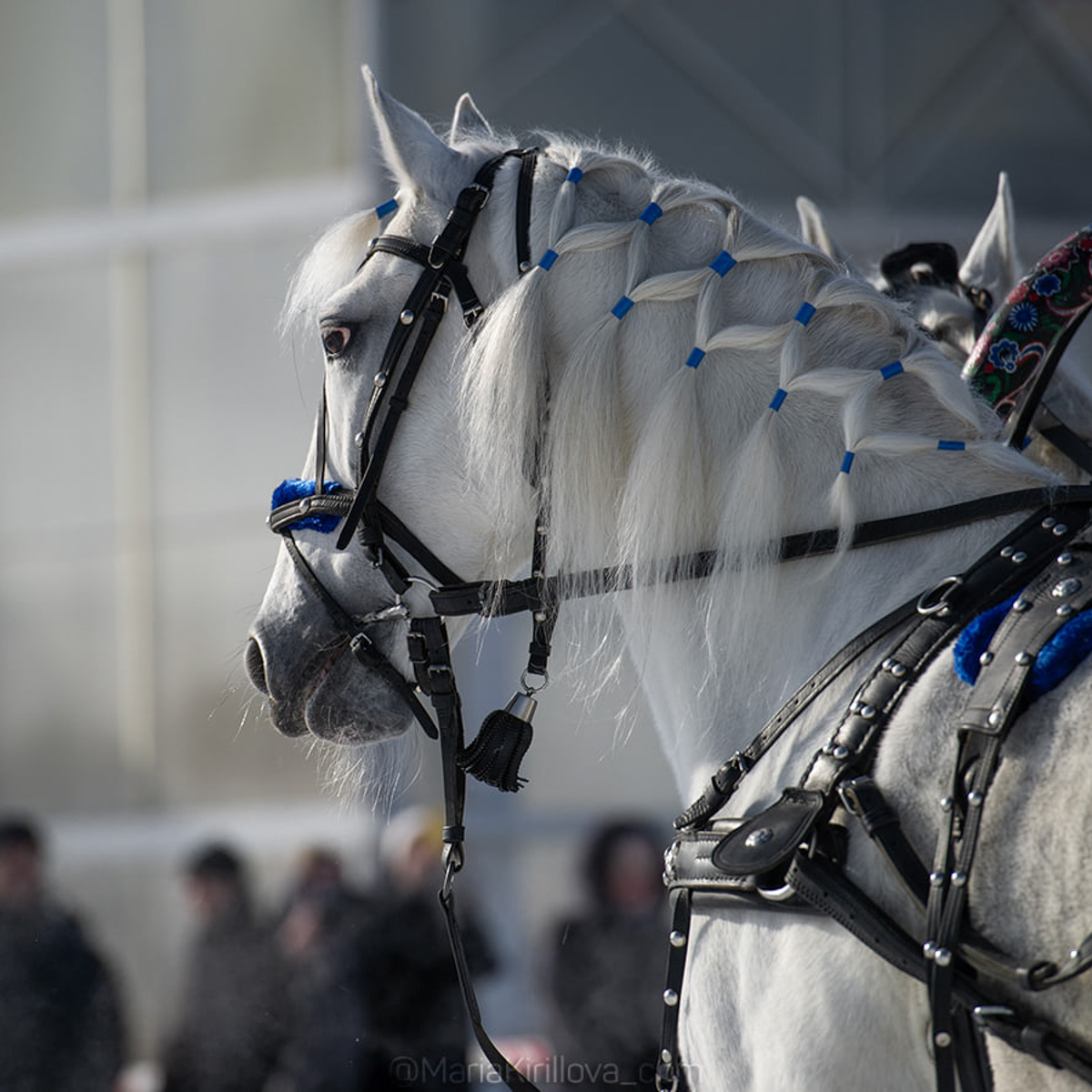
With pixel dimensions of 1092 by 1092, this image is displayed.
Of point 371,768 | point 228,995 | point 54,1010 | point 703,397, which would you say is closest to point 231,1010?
point 228,995

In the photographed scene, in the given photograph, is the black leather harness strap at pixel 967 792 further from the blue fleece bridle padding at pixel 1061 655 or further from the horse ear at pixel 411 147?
the horse ear at pixel 411 147

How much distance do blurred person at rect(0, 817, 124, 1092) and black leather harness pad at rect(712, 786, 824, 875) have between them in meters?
3.12

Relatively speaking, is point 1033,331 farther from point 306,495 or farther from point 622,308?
point 306,495

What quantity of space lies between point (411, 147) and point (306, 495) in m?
0.49

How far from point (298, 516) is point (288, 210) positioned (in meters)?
4.98

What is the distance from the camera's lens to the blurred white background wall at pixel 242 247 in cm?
632

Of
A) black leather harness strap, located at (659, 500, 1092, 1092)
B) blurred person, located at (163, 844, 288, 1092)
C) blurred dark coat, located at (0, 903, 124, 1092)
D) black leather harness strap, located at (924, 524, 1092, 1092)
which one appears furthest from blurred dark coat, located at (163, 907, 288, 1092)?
black leather harness strap, located at (924, 524, 1092, 1092)

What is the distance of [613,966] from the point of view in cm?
419

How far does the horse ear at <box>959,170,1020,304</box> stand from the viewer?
108 inches

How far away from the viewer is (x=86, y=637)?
6.77 metres

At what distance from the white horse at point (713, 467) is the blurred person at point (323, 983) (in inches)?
109

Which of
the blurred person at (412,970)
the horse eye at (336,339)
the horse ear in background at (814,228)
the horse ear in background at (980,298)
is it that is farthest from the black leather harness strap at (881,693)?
the blurred person at (412,970)

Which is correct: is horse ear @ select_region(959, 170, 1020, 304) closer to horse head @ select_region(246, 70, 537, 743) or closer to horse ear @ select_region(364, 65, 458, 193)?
horse head @ select_region(246, 70, 537, 743)

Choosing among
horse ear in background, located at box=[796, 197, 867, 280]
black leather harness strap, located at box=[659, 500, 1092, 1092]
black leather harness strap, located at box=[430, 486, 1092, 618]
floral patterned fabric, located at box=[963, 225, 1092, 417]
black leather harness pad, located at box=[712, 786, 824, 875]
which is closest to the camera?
black leather harness strap, located at box=[659, 500, 1092, 1092]
